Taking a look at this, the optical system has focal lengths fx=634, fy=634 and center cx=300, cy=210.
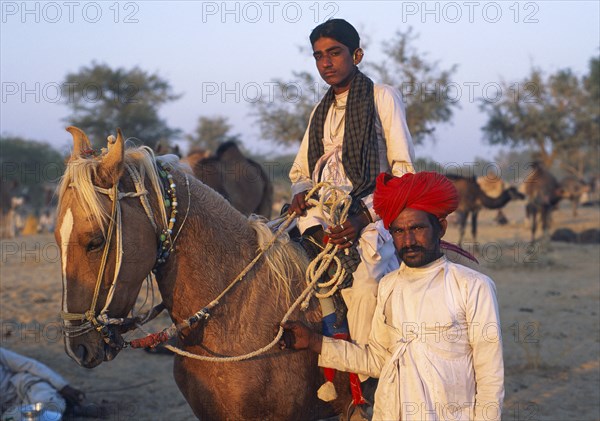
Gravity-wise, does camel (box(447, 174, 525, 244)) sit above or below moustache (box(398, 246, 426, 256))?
below

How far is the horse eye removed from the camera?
2.75 meters

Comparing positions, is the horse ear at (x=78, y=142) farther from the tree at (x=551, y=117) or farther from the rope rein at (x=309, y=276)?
the tree at (x=551, y=117)

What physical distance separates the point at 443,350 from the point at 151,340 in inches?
53.5

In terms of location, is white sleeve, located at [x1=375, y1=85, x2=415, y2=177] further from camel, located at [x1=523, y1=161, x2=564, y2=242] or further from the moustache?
camel, located at [x1=523, y1=161, x2=564, y2=242]

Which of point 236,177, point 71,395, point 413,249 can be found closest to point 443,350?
point 413,249

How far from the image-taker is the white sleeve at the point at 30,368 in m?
5.87

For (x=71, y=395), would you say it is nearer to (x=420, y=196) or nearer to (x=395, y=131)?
(x=395, y=131)

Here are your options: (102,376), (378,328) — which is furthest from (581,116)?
(378,328)

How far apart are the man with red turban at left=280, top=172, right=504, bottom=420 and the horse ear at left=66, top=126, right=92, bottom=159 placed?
4.52ft

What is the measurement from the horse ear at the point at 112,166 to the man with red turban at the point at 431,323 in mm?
1144

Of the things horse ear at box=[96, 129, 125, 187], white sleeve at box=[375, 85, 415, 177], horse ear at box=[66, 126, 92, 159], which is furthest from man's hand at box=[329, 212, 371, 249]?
horse ear at box=[66, 126, 92, 159]

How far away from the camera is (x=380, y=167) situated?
358cm

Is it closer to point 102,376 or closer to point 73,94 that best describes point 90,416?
point 102,376

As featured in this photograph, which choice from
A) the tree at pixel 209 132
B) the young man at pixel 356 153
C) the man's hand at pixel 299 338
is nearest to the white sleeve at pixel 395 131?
the young man at pixel 356 153
